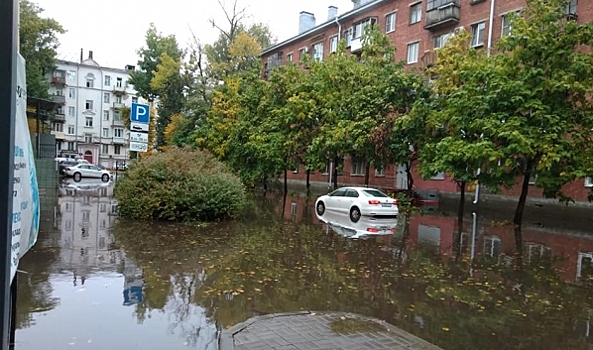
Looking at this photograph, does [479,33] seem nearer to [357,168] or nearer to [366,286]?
[357,168]

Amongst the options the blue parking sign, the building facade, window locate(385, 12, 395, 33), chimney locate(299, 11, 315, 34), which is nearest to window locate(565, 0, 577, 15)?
window locate(385, 12, 395, 33)

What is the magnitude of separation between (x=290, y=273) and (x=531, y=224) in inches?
603

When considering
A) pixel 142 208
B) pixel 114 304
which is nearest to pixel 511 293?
pixel 114 304

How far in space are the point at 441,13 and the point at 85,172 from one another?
30570 millimetres

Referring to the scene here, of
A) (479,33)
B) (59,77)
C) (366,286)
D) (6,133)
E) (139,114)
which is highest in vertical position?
(59,77)

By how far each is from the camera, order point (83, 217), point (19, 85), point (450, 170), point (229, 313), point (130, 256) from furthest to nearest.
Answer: point (450, 170) → point (83, 217) → point (130, 256) → point (229, 313) → point (19, 85)

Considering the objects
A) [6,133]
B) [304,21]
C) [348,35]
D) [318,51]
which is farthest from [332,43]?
[6,133]

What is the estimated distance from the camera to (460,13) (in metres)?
29.7

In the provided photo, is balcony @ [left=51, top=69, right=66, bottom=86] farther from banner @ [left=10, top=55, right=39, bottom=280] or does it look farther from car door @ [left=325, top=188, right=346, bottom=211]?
banner @ [left=10, top=55, right=39, bottom=280]

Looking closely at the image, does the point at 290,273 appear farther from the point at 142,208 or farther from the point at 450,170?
the point at 450,170

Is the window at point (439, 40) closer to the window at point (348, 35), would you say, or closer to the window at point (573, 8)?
the window at point (573, 8)

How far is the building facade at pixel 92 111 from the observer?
71.5m

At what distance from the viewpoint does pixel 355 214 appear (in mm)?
17625

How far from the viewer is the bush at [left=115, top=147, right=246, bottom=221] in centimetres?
1330
